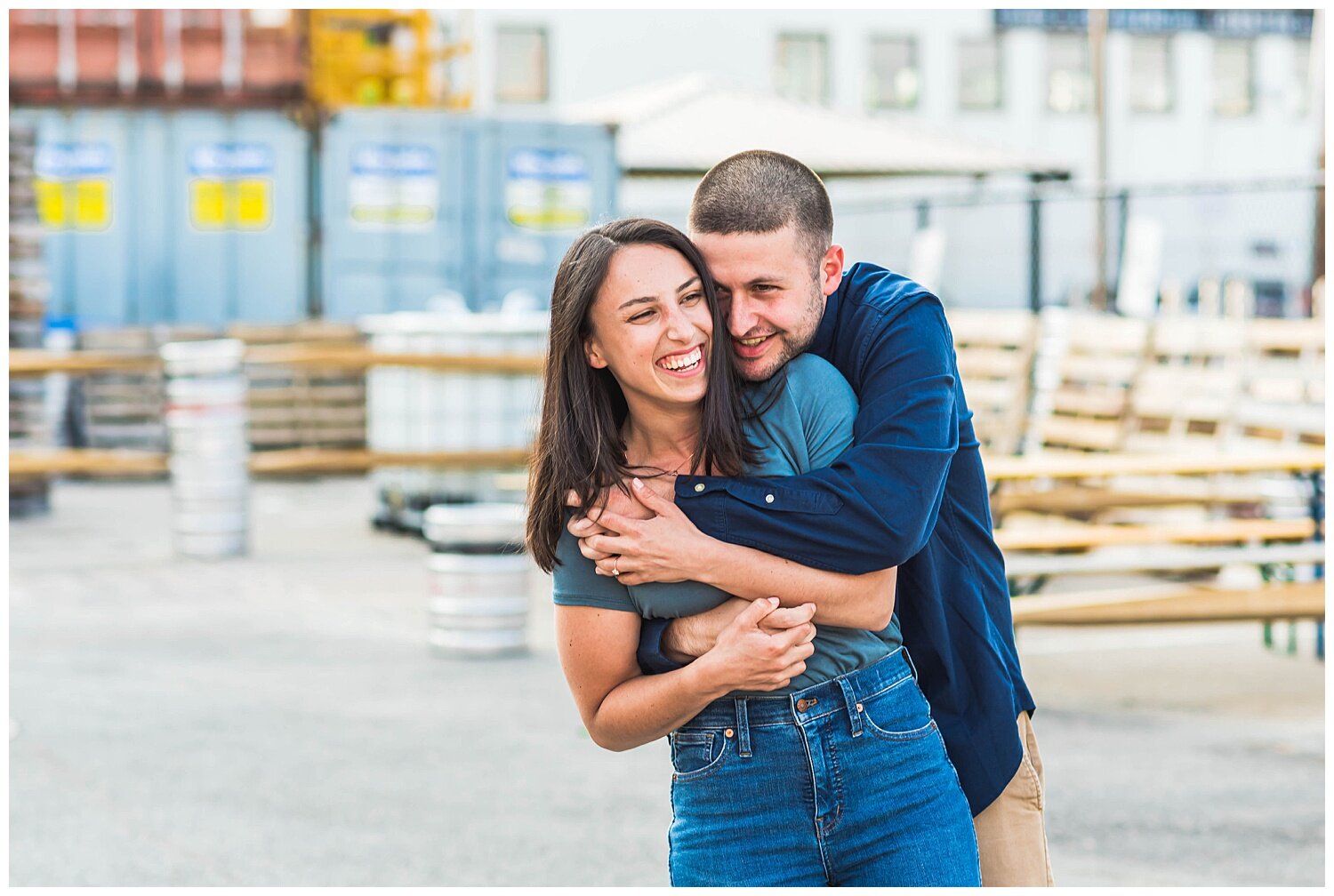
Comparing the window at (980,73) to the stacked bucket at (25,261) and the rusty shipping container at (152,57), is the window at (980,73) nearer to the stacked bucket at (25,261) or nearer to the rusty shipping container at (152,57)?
the rusty shipping container at (152,57)

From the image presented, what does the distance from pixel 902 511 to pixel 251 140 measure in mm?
16740

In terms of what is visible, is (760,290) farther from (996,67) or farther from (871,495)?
(996,67)

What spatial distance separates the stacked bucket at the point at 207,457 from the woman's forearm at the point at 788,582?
9480 mm

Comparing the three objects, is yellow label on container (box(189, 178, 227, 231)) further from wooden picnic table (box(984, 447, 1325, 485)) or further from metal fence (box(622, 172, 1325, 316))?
metal fence (box(622, 172, 1325, 316))

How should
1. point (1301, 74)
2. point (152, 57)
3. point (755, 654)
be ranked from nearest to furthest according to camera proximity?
1. point (755, 654)
2. point (152, 57)
3. point (1301, 74)

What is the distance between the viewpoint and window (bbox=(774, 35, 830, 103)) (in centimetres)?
4100

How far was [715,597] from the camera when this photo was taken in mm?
2602

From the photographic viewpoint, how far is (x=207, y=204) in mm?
18281

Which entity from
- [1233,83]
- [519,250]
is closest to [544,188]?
[519,250]

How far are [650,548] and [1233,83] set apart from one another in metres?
45.6

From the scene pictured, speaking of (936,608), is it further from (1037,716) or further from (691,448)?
(1037,716)

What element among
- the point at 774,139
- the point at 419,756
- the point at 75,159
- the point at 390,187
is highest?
the point at 774,139

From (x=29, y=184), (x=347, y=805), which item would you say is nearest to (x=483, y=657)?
(x=347, y=805)

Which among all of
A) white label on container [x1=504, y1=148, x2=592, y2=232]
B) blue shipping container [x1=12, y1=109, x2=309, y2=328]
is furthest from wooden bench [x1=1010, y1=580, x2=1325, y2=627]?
blue shipping container [x1=12, y1=109, x2=309, y2=328]
